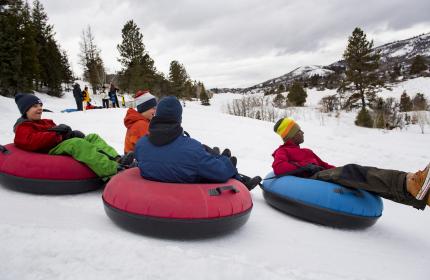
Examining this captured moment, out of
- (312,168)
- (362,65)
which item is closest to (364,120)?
(362,65)

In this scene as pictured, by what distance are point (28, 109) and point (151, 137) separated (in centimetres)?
210

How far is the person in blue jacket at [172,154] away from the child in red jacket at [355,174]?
1.48 metres

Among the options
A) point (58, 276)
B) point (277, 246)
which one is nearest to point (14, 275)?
point (58, 276)

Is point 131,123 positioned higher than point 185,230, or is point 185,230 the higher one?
point 131,123

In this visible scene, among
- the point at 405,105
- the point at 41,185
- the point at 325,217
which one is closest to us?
the point at 325,217

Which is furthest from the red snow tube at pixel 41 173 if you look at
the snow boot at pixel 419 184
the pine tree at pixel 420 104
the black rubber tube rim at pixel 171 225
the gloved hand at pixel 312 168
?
the pine tree at pixel 420 104

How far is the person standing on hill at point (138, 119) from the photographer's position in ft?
15.8

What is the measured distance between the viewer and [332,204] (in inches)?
148

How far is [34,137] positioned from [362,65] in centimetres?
3597

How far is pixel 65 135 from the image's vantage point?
4.41 m

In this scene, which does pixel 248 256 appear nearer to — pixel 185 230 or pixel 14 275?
pixel 185 230

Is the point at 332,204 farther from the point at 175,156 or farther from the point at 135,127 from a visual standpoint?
the point at 135,127

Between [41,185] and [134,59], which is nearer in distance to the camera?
[41,185]

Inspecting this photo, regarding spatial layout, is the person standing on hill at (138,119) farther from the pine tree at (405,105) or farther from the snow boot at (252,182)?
the pine tree at (405,105)
